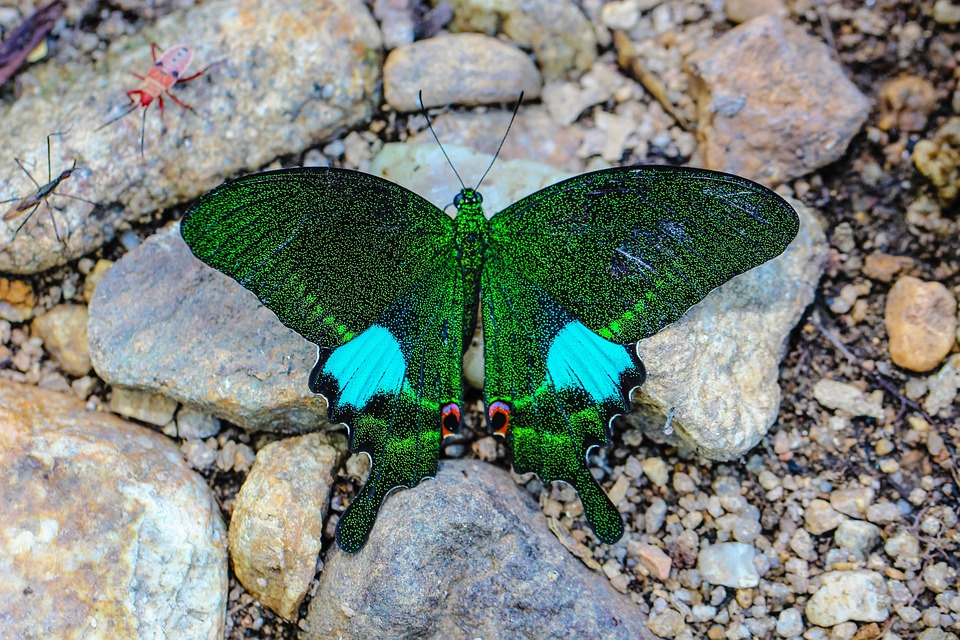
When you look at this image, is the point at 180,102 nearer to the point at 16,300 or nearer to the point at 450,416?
the point at 16,300

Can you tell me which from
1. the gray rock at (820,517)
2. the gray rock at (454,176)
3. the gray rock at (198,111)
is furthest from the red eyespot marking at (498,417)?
the gray rock at (198,111)

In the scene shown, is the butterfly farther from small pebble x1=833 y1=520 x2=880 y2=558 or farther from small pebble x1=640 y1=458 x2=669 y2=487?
small pebble x1=833 y1=520 x2=880 y2=558

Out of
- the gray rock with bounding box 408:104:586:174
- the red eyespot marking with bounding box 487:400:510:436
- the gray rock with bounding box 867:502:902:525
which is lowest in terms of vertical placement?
the gray rock with bounding box 867:502:902:525

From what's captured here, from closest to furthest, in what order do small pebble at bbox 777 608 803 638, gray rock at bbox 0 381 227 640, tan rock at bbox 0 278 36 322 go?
gray rock at bbox 0 381 227 640 < small pebble at bbox 777 608 803 638 < tan rock at bbox 0 278 36 322

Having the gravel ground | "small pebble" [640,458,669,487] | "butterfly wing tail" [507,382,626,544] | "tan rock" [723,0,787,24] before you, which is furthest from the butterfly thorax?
"tan rock" [723,0,787,24]

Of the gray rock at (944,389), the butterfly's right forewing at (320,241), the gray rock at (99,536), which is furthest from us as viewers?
the gray rock at (944,389)

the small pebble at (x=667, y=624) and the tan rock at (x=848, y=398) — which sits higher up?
the tan rock at (x=848, y=398)

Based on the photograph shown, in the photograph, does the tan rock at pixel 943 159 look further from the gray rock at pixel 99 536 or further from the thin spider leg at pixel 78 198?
the thin spider leg at pixel 78 198

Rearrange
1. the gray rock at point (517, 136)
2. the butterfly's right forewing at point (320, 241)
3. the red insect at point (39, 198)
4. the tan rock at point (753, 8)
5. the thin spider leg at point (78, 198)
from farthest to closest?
the tan rock at point (753, 8) < the gray rock at point (517, 136) < the thin spider leg at point (78, 198) < the red insect at point (39, 198) < the butterfly's right forewing at point (320, 241)
